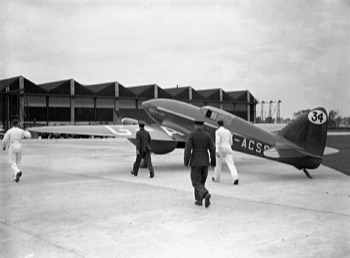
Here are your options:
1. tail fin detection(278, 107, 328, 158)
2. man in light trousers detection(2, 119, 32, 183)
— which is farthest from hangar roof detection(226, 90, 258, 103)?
man in light trousers detection(2, 119, 32, 183)

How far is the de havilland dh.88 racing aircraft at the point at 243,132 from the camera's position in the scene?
1125cm

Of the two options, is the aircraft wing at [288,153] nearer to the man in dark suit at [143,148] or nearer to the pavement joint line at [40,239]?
the man in dark suit at [143,148]

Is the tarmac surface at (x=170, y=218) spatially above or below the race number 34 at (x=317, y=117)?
below

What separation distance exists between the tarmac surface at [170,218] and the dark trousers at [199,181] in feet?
0.81

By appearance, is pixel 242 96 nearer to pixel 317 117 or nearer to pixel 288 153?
pixel 317 117

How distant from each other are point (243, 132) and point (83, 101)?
5017 cm

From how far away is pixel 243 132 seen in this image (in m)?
13.0

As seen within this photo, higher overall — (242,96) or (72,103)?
(242,96)

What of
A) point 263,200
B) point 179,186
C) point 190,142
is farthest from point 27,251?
point 179,186

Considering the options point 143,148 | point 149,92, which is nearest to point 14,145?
point 143,148

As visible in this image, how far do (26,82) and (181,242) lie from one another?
177 feet

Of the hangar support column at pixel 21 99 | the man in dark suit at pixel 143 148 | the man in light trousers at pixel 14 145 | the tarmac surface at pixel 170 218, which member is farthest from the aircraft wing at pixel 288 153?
the hangar support column at pixel 21 99

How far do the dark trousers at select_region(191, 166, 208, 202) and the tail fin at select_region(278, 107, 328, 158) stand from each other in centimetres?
435

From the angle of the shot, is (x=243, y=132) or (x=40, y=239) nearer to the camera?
(x=40, y=239)
